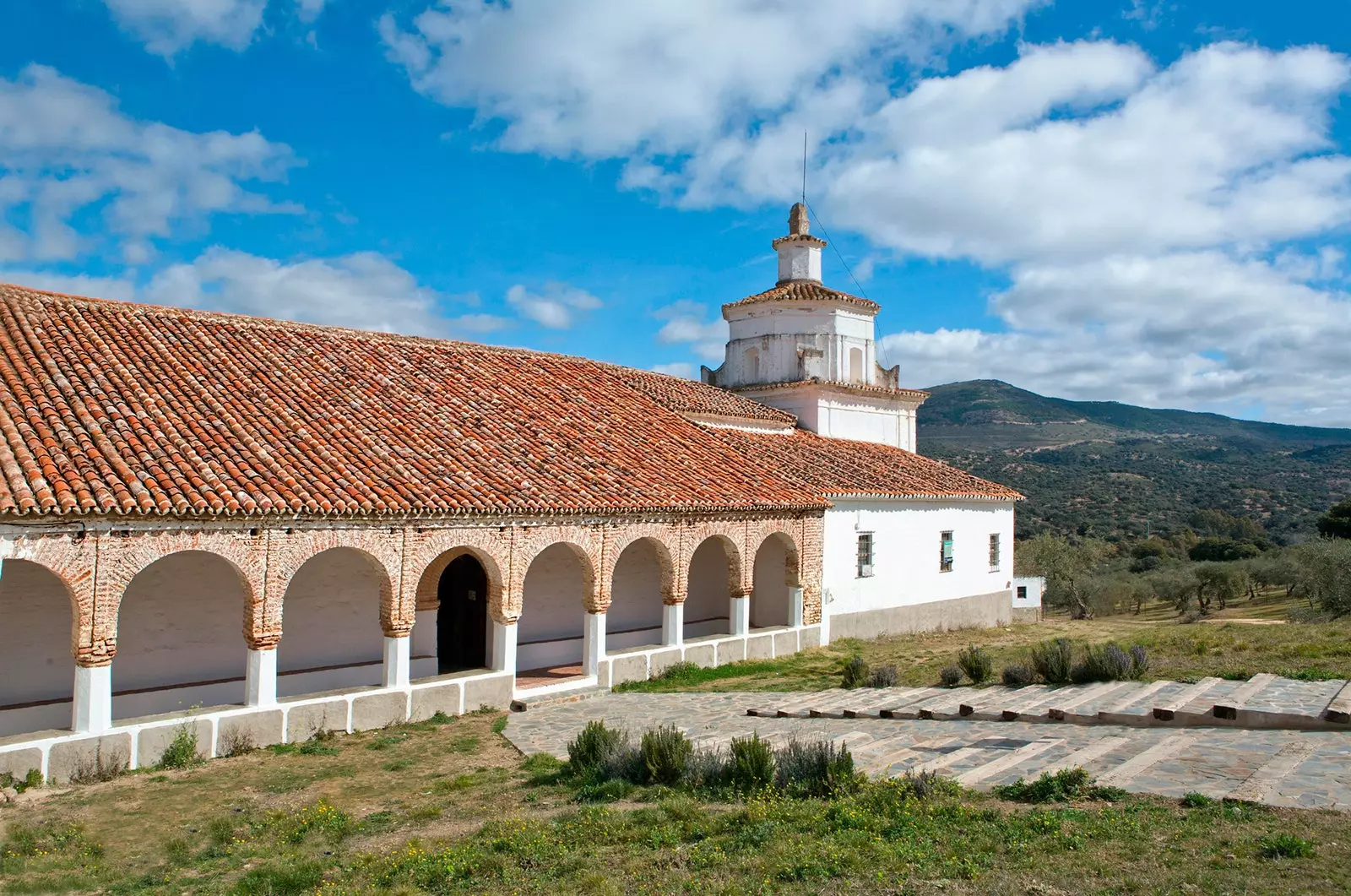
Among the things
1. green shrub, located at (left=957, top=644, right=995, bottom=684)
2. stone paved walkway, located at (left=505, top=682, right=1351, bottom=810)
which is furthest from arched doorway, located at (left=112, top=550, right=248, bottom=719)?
green shrub, located at (left=957, top=644, right=995, bottom=684)

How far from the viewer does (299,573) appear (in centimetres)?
1366

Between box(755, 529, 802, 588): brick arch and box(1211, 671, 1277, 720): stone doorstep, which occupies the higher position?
box(755, 529, 802, 588): brick arch

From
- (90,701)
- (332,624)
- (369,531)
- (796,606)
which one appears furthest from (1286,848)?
(796,606)

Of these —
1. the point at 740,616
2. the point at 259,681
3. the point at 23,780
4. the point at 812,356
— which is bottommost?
the point at 23,780

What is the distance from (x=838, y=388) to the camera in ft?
80.3

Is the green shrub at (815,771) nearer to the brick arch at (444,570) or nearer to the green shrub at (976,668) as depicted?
Answer: the green shrub at (976,668)

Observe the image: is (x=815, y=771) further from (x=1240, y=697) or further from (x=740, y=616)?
(x=740, y=616)

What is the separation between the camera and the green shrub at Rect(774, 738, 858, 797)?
7.83 meters

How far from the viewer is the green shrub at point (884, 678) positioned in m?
13.9

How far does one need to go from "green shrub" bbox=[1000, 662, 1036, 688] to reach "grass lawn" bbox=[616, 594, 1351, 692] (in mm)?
714

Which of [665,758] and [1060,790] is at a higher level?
[1060,790]

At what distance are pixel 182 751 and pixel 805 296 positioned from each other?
18.6m

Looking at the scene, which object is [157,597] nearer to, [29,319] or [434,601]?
[434,601]

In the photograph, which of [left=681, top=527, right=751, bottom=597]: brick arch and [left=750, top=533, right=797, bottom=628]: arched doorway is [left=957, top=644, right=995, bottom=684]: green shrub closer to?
[left=681, top=527, right=751, bottom=597]: brick arch
